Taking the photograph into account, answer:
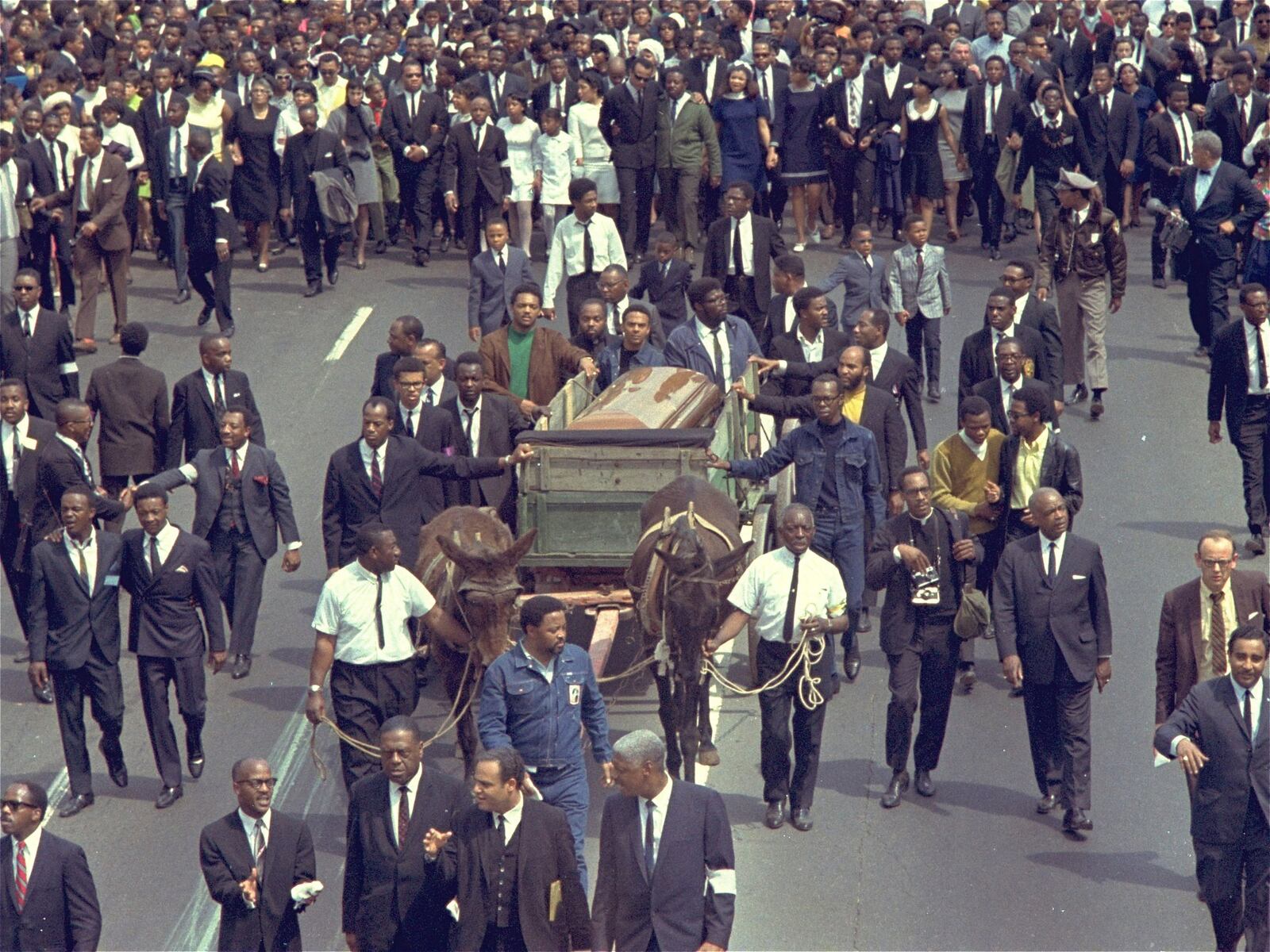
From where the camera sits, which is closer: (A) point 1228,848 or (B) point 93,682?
(A) point 1228,848

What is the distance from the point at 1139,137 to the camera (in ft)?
77.1

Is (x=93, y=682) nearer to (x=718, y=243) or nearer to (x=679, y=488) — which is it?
(x=679, y=488)

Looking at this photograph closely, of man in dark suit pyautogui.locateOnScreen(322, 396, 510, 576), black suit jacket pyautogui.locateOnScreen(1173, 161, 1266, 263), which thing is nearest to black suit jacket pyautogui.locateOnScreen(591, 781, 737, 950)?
man in dark suit pyautogui.locateOnScreen(322, 396, 510, 576)

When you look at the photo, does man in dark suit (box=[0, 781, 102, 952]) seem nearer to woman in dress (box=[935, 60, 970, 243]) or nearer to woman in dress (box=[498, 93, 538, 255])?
woman in dress (box=[498, 93, 538, 255])

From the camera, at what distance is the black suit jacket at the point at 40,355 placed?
17172mm

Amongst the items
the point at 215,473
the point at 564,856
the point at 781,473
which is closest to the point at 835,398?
the point at 781,473

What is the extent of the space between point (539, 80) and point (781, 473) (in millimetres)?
10304

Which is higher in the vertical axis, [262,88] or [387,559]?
[262,88]

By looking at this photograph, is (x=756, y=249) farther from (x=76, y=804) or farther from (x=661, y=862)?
(x=661, y=862)

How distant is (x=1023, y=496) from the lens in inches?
562

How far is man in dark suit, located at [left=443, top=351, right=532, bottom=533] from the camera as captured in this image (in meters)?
15.2

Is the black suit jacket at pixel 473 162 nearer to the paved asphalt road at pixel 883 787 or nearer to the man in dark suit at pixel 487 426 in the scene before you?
the paved asphalt road at pixel 883 787

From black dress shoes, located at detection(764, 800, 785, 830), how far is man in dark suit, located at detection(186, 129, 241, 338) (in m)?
10.8

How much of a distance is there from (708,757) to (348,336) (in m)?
10.3
